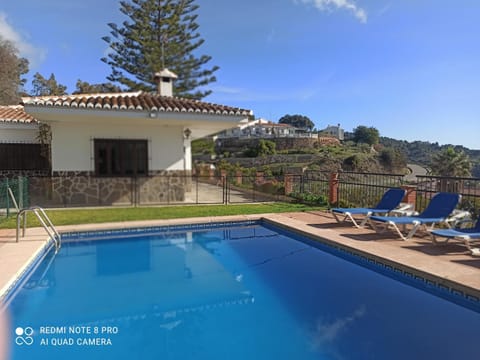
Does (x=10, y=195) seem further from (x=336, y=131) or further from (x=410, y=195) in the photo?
(x=336, y=131)

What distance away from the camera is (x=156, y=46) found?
26875 millimetres

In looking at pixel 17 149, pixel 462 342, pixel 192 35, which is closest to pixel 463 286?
pixel 462 342

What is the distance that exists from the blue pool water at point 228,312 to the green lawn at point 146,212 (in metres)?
2.48

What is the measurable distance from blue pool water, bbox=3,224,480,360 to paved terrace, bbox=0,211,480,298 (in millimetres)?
303

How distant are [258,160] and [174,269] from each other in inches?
A: 1878

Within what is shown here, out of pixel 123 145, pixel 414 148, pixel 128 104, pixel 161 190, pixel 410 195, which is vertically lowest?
pixel 161 190

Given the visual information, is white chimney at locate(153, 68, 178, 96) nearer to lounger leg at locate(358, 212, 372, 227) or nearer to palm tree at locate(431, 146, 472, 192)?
lounger leg at locate(358, 212, 372, 227)

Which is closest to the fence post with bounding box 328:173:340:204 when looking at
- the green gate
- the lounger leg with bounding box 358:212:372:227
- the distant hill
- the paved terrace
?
the paved terrace

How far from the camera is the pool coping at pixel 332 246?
497 cm

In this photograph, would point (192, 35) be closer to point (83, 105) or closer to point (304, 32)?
point (304, 32)

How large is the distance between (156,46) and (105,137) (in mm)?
15979

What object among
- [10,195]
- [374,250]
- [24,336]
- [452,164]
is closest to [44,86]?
[10,195]

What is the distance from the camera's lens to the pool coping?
4969 millimetres

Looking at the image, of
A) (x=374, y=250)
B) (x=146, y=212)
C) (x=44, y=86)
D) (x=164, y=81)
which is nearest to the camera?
(x=374, y=250)
